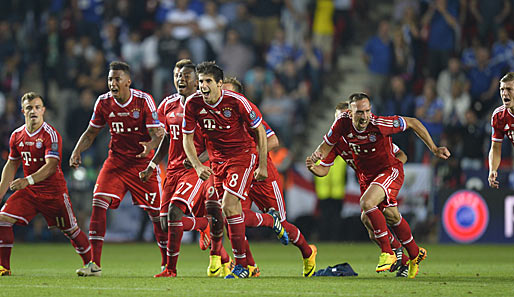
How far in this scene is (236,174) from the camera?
9594 millimetres

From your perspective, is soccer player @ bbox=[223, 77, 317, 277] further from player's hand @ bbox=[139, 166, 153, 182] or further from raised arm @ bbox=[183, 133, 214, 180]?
player's hand @ bbox=[139, 166, 153, 182]

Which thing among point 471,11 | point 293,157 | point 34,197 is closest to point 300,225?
point 293,157

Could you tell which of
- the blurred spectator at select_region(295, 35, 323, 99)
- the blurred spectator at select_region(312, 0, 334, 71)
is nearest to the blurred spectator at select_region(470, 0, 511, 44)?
the blurred spectator at select_region(312, 0, 334, 71)

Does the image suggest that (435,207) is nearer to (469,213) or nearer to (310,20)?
(469,213)

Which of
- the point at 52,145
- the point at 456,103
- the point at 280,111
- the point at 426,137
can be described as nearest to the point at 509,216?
the point at 456,103

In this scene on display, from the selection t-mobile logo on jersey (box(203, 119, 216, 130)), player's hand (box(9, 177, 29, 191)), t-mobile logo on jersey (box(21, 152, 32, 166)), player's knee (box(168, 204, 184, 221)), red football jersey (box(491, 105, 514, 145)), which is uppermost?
red football jersey (box(491, 105, 514, 145))

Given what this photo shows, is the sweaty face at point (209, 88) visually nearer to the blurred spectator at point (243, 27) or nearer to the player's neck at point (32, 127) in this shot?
the player's neck at point (32, 127)

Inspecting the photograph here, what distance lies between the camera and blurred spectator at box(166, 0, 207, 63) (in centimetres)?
2139

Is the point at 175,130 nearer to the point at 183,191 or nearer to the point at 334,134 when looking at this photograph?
the point at 183,191

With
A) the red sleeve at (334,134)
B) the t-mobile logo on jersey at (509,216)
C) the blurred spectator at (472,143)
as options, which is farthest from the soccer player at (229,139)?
the blurred spectator at (472,143)

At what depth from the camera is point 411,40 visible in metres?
20.9

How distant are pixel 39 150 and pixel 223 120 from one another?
93.7 inches

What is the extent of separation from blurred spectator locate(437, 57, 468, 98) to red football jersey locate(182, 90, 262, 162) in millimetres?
11209

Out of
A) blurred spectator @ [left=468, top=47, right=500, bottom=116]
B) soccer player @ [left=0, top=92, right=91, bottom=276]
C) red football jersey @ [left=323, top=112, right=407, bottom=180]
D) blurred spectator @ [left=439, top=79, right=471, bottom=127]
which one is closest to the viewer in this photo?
red football jersey @ [left=323, top=112, right=407, bottom=180]
